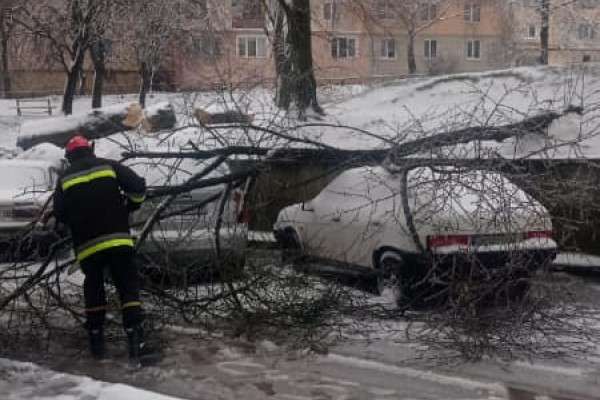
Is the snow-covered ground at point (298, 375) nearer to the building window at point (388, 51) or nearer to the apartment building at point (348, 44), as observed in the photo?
the apartment building at point (348, 44)

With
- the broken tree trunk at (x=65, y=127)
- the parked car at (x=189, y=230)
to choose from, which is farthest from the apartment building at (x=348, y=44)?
the broken tree trunk at (x=65, y=127)

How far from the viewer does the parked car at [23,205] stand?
7.38m

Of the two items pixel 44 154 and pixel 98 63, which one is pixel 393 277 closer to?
pixel 44 154

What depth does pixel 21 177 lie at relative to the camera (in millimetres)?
12219

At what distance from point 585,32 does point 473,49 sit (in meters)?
19.2

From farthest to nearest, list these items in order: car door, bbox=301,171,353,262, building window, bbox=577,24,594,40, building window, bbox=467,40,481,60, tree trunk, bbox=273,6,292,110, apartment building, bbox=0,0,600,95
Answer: building window, bbox=467,40,481,60 < building window, bbox=577,24,594,40 < apartment building, bbox=0,0,600,95 < tree trunk, bbox=273,6,292,110 < car door, bbox=301,171,353,262

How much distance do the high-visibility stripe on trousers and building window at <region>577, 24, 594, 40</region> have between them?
3563cm

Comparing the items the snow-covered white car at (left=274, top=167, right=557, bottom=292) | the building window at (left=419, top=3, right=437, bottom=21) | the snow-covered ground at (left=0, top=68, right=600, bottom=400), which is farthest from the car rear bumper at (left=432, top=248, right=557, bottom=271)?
the building window at (left=419, top=3, right=437, bottom=21)

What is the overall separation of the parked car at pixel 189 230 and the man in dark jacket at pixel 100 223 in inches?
36.6

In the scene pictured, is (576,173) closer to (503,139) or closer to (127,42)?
(503,139)

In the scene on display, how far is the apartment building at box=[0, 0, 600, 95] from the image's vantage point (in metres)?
21.4

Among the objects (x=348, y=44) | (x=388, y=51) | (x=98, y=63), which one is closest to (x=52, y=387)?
(x=98, y=63)

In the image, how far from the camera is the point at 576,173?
7918 millimetres

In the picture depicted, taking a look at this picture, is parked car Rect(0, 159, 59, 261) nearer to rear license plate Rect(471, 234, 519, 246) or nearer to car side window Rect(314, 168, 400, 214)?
car side window Rect(314, 168, 400, 214)
